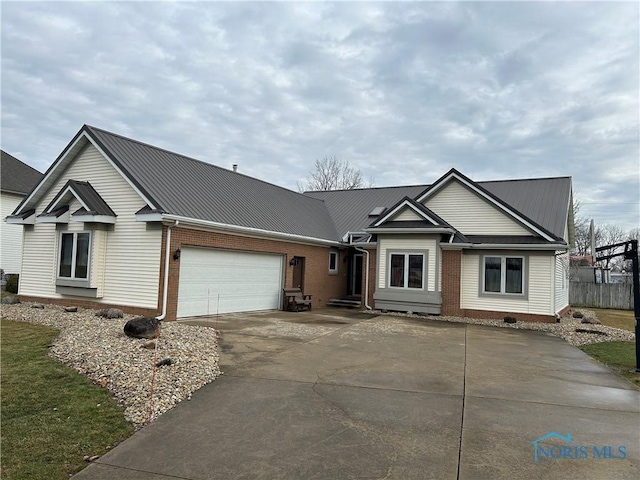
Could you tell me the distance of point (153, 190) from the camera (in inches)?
534

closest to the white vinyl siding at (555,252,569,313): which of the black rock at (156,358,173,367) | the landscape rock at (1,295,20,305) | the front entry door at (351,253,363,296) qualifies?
the front entry door at (351,253,363,296)

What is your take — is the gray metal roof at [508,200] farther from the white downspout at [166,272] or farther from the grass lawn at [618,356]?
the white downspout at [166,272]

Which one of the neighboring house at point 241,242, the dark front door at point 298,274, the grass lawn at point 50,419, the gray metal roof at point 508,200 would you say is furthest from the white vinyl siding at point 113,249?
the gray metal roof at point 508,200

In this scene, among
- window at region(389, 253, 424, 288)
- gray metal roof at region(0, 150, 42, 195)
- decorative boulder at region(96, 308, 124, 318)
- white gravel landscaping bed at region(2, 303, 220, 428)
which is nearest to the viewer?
white gravel landscaping bed at region(2, 303, 220, 428)

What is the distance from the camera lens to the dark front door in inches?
758

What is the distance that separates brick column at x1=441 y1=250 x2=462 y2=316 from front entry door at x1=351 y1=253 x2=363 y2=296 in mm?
6494

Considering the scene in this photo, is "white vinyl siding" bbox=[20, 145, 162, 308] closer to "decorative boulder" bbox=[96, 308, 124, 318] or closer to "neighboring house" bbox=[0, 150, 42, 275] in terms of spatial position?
"decorative boulder" bbox=[96, 308, 124, 318]

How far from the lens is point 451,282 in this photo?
1742 cm

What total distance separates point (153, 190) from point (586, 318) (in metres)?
17.2

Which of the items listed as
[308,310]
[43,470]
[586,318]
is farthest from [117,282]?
[586,318]

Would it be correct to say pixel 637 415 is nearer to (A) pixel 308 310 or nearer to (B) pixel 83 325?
(B) pixel 83 325

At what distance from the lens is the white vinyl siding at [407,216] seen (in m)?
17.9

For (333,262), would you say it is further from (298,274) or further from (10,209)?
(10,209)

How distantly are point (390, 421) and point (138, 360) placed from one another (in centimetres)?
449
